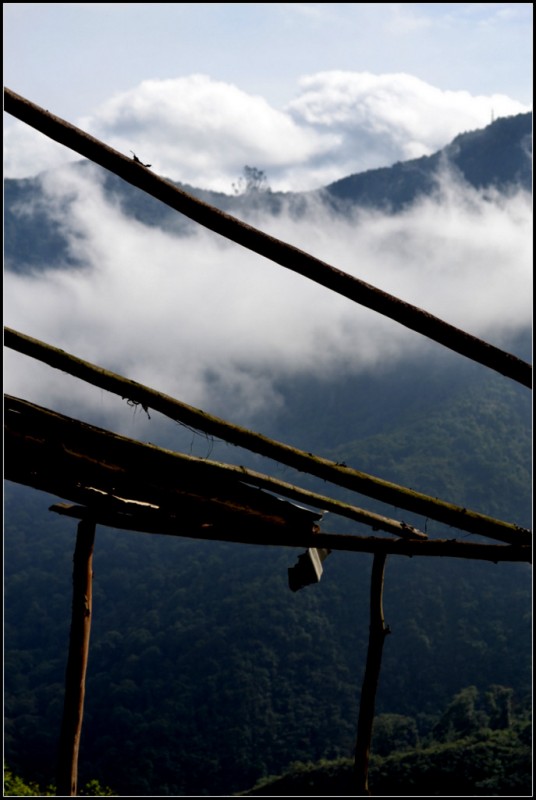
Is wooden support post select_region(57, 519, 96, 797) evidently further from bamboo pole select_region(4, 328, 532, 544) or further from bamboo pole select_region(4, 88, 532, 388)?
bamboo pole select_region(4, 88, 532, 388)

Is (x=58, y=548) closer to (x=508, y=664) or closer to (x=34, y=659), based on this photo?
(x=34, y=659)

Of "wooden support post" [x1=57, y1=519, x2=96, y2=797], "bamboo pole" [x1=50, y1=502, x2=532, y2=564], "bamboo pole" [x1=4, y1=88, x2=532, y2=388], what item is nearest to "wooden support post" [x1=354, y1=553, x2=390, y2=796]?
"bamboo pole" [x1=50, y1=502, x2=532, y2=564]

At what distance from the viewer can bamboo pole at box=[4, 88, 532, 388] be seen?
2.90 metres

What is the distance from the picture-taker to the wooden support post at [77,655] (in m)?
4.23

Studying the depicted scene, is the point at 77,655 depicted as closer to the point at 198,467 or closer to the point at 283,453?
the point at 198,467

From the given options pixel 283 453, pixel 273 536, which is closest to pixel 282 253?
pixel 283 453

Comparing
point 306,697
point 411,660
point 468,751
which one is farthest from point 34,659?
point 468,751

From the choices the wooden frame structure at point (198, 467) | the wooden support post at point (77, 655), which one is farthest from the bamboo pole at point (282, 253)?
the wooden support post at point (77, 655)

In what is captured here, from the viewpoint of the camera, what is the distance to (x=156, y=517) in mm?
3717

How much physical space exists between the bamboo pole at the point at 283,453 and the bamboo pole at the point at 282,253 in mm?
605

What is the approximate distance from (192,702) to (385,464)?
45.5 metres

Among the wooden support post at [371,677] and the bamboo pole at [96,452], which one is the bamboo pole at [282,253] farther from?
the wooden support post at [371,677]

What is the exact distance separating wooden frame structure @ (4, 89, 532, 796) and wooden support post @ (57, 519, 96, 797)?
52mm

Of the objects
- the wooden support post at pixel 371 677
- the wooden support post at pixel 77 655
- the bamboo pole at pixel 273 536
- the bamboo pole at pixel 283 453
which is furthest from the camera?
the wooden support post at pixel 371 677
